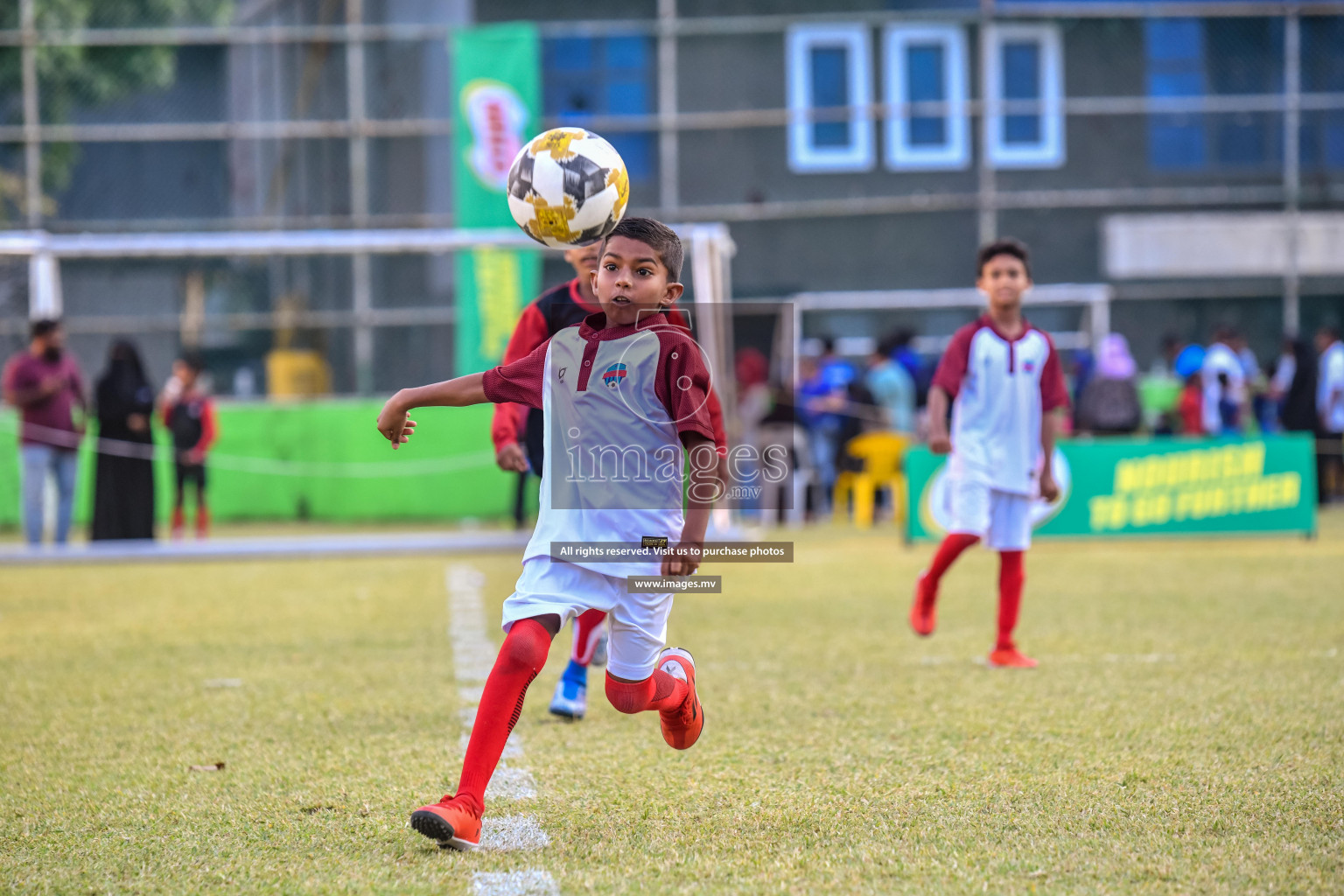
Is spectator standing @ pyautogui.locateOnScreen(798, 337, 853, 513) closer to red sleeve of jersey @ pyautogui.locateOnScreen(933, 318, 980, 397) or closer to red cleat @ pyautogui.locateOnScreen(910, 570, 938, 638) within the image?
red cleat @ pyautogui.locateOnScreen(910, 570, 938, 638)

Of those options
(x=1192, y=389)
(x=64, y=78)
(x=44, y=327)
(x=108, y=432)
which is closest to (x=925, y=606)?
(x=44, y=327)

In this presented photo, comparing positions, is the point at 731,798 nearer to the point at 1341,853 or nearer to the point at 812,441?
the point at 1341,853

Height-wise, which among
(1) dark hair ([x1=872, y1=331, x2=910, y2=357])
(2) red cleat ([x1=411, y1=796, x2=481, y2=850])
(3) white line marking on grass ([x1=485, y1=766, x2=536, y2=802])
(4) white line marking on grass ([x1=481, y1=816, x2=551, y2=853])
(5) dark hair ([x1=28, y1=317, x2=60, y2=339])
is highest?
(5) dark hair ([x1=28, y1=317, x2=60, y2=339])

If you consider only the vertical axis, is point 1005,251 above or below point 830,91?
below

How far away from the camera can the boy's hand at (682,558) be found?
362 cm

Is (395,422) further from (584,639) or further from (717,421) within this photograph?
(584,639)

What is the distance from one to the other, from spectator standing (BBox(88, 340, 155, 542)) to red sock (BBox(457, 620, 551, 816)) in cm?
1067

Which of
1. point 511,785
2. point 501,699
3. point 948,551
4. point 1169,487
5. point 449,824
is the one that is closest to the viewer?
point 449,824

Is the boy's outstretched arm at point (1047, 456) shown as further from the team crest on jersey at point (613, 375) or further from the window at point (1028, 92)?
the window at point (1028, 92)

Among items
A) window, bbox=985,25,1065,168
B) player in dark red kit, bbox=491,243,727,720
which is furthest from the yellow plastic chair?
player in dark red kit, bbox=491,243,727,720

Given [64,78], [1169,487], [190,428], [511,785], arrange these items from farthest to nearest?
[64,78], [190,428], [1169,487], [511,785]

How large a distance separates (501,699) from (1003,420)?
355 centimetres

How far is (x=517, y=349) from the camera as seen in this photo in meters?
5.50

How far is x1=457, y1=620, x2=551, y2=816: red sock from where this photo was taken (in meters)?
3.48
